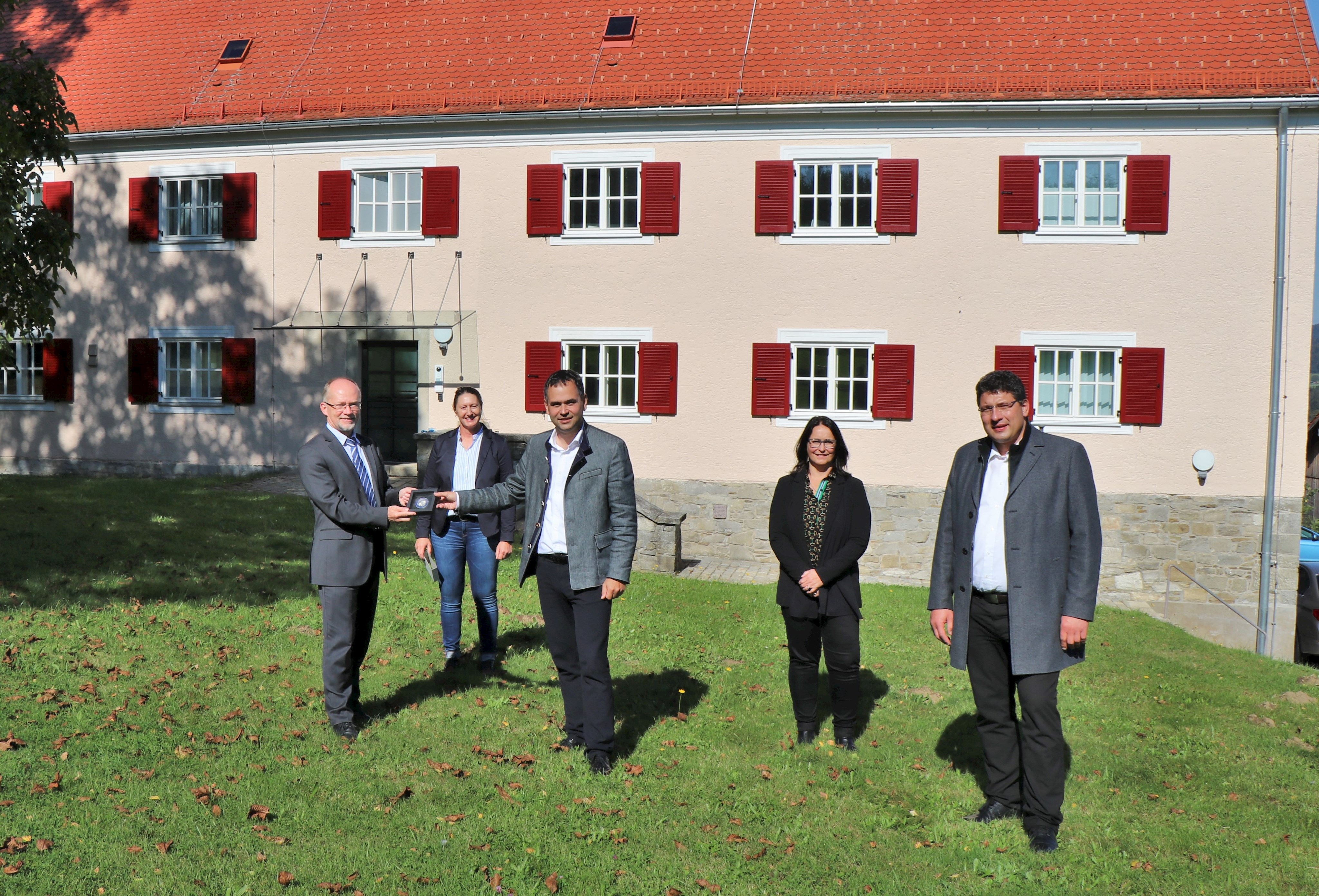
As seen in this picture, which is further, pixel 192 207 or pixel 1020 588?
pixel 192 207

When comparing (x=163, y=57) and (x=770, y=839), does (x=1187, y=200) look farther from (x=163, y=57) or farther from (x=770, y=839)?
(x=163, y=57)

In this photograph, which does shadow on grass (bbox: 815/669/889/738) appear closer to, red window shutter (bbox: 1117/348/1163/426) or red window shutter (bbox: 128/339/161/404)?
red window shutter (bbox: 1117/348/1163/426)

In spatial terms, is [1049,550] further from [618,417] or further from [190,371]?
[190,371]

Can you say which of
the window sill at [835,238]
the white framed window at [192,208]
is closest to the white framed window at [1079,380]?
the window sill at [835,238]

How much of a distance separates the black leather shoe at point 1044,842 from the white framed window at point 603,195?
1263 cm

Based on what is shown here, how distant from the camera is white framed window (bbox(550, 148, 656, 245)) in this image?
53.3 ft

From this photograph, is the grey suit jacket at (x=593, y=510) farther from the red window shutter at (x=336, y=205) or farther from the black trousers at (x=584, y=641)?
the red window shutter at (x=336, y=205)

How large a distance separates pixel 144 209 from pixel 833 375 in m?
12.2

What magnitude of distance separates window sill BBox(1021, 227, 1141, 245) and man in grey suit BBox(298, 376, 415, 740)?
12.2 metres

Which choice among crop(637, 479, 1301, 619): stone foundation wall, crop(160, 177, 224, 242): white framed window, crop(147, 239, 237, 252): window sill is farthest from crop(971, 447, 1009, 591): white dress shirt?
crop(160, 177, 224, 242): white framed window

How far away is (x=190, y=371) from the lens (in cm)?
1814

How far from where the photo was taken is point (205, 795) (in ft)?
16.0

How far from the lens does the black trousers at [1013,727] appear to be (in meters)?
4.70

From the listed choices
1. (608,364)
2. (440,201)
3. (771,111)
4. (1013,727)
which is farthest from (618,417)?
(1013,727)
